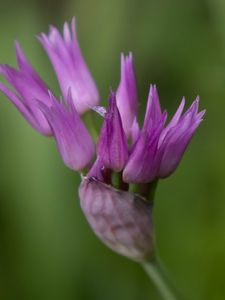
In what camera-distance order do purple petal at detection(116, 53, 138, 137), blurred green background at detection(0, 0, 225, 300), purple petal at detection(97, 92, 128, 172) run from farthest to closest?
blurred green background at detection(0, 0, 225, 300)
purple petal at detection(116, 53, 138, 137)
purple petal at detection(97, 92, 128, 172)

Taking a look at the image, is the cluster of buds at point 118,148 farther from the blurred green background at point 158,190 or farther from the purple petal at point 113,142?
the blurred green background at point 158,190

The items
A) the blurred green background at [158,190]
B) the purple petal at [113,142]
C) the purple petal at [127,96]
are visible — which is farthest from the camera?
the blurred green background at [158,190]

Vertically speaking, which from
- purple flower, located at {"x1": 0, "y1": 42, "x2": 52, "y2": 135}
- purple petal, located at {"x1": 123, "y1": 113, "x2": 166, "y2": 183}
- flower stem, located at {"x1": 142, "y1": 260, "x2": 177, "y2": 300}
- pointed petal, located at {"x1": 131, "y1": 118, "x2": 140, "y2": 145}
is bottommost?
flower stem, located at {"x1": 142, "y1": 260, "x2": 177, "y2": 300}

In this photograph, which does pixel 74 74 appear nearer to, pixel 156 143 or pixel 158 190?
pixel 156 143

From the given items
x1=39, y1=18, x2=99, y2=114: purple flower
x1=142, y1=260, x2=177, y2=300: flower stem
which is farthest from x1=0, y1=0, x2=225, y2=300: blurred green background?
x1=39, y1=18, x2=99, y2=114: purple flower

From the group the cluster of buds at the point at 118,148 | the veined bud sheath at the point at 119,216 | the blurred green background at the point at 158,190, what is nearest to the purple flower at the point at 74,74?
the cluster of buds at the point at 118,148

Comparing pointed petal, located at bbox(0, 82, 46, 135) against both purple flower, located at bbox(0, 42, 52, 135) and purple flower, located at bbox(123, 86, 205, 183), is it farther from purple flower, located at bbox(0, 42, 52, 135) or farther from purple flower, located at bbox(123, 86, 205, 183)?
purple flower, located at bbox(123, 86, 205, 183)

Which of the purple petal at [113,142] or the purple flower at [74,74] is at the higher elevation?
the purple flower at [74,74]

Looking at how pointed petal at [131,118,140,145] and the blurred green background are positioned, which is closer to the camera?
pointed petal at [131,118,140,145]
